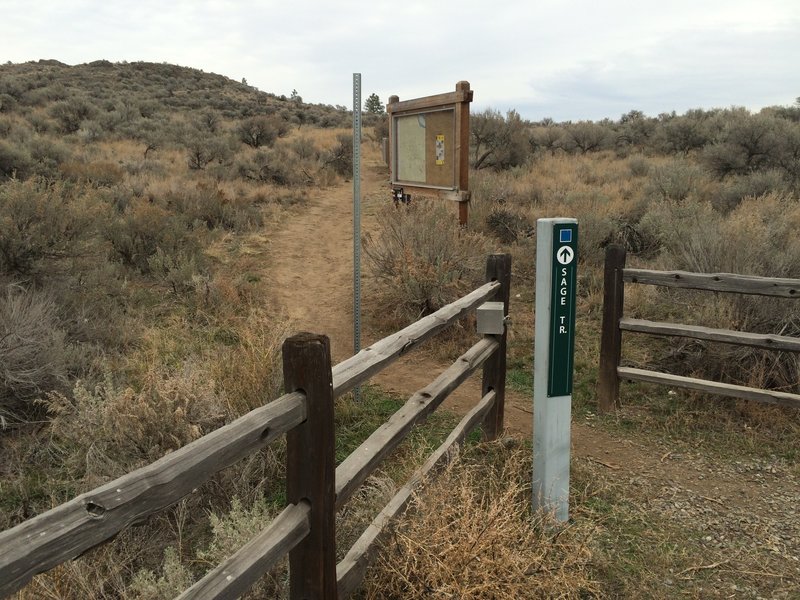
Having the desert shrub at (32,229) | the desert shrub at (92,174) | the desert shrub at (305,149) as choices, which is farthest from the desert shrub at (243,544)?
the desert shrub at (305,149)

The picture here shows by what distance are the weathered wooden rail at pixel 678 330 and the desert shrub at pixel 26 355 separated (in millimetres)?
4400

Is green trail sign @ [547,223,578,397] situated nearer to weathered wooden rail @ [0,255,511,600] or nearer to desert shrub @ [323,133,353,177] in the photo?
weathered wooden rail @ [0,255,511,600]

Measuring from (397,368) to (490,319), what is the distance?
7.53ft

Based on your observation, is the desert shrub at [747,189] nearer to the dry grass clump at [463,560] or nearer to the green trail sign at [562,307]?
the green trail sign at [562,307]

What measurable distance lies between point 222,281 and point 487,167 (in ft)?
42.4

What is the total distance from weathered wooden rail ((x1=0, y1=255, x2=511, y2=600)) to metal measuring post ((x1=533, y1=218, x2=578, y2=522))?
0.57 metres

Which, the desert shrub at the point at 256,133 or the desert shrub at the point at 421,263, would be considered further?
the desert shrub at the point at 256,133

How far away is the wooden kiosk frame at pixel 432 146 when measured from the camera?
8281mm

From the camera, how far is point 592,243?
9.12m

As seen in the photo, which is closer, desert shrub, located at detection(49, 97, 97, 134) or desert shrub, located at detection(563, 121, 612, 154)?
desert shrub, located at detection(49, 97, 97, 134)

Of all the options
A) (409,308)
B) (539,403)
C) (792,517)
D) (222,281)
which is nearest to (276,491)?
(539,403)

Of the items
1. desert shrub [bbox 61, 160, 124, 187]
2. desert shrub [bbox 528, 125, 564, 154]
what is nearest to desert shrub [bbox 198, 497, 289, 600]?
desert shrub [bbox 61, 160, 124, 187]

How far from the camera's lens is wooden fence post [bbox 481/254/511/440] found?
434 cm

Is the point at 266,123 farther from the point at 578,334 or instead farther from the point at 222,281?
the point at 578,334
